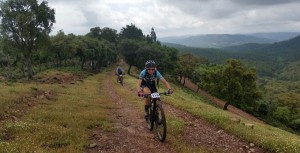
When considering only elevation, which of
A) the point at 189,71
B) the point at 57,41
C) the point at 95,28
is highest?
the point at 95,28

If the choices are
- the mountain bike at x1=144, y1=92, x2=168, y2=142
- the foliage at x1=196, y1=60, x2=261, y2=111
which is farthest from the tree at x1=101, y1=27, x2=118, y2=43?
the mountain bike at x1=144, y1=92, x2=168, y2=142

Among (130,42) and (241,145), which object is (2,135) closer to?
(241,145)

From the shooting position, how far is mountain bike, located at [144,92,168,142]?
1220cm

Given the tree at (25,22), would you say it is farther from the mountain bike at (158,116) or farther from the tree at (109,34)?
the tree at (109,34)

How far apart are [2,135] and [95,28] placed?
488 feet

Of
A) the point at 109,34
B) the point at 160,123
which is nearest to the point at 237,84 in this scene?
the point at 160,123

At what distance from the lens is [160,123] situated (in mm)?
12625

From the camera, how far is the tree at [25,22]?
4503 centimetres

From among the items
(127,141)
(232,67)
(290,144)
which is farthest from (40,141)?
(232,67)

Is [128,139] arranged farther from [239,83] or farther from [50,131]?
[239,83]

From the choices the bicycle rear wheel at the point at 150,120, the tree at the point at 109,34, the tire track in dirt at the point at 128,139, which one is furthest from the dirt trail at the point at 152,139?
the tree at the point at 109,34

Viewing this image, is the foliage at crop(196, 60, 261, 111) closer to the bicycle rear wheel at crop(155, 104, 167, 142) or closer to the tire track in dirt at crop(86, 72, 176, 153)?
the tire track in dirt at crop(86, 72, 176, 153)

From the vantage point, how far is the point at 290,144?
11945 mm

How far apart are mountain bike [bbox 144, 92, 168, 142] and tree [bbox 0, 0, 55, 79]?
39143 mm
